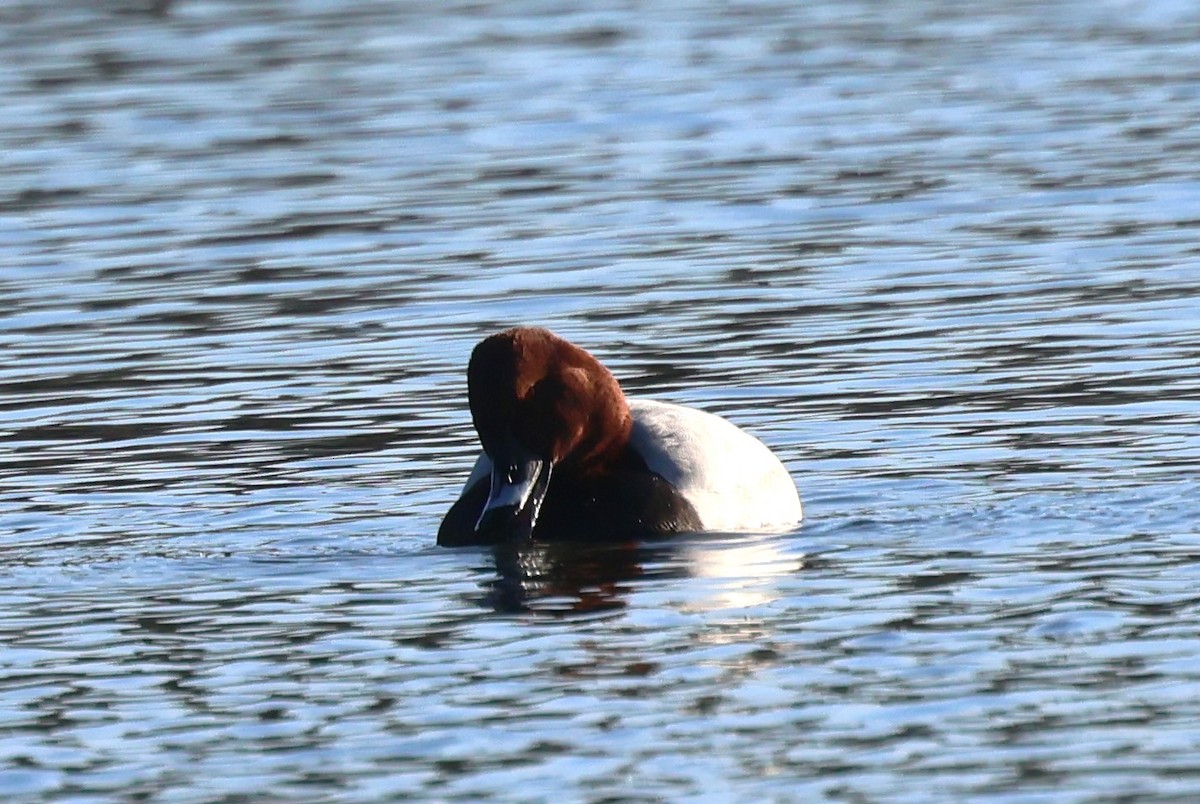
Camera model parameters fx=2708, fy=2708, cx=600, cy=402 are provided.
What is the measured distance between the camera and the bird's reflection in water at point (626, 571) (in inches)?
379

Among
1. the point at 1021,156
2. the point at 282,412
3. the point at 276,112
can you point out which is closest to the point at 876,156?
the point at 1021,156

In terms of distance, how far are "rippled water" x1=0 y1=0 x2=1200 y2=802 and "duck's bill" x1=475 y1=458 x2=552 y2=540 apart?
182 millimetres

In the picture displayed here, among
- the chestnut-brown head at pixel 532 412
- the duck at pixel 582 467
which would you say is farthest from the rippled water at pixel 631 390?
Answer: the chestnut-brown head at pixel 532 412

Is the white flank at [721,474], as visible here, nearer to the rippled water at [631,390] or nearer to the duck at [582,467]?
the duck at [582,467]

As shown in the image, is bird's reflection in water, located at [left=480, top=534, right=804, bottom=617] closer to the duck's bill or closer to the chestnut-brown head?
the duck's bill

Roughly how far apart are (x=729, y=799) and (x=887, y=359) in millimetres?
7645

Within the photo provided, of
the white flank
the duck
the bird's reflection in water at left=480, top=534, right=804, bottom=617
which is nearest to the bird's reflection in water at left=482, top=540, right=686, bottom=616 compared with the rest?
the bird's reflection in water at left=480, top=534, right=804, bottom=617

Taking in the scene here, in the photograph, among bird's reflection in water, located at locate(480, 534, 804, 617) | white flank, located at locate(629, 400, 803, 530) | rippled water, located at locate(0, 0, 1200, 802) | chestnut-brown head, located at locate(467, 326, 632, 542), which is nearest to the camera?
rippled water, located at locate(0, 0, 1200, 802)

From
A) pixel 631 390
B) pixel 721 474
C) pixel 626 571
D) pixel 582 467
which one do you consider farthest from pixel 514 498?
pixel 631 390

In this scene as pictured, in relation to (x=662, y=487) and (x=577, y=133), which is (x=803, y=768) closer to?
(x=662, y=487)

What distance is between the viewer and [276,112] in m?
26.2

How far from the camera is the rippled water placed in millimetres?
7820

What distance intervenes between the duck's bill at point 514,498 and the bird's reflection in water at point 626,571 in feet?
0.30

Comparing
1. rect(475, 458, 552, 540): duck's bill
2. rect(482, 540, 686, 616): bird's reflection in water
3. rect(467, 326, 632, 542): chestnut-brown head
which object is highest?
rect(467, 326, 632, 542): chestnut-brown head
